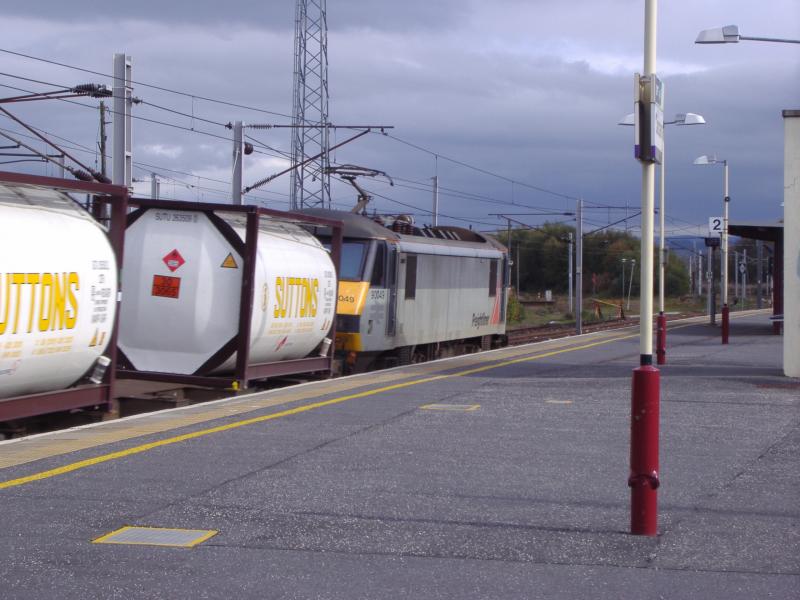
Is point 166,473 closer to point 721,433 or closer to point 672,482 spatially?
point 672,482

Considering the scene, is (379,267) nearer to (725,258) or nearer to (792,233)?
(792,233)

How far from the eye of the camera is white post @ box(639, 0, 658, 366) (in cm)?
695

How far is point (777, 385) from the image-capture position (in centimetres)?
1608

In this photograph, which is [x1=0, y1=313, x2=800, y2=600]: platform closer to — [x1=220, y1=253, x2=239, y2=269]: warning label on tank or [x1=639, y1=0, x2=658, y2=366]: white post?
[x1=639, y1=0, x2=658, y2=366]: white post

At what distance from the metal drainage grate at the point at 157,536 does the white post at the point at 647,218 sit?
2.97m

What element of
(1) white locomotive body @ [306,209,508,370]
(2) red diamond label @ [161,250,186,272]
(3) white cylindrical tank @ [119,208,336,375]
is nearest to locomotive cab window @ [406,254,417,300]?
(1) white locomotive body @ [306,209,508,370]

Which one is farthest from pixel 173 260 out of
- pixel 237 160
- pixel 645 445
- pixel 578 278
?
pixel 578 278

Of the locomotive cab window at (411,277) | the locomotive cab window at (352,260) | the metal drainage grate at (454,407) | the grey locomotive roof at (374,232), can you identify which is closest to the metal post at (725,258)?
the grey locomotive roof at (374,232)

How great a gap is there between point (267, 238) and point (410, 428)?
475 centimetres

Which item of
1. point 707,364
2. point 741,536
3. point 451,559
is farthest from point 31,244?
point 707,364

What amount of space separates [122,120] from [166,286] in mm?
7955

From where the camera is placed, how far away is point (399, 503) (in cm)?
766

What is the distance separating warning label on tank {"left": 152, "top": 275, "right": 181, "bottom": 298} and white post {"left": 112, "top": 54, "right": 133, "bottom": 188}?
7.00 meters

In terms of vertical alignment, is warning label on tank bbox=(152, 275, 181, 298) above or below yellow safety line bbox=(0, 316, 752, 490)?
above
